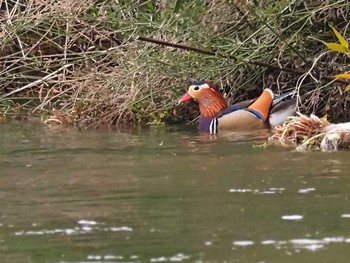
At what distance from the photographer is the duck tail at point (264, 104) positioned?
11.1 metres

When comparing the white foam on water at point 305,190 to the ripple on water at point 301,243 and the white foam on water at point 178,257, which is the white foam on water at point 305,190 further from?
the white foam on water at point 178,257

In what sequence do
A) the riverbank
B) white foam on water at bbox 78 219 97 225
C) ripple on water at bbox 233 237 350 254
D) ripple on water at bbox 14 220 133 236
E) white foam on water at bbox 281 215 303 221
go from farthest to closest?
the riverbank < white foam on water at bbox 78 219 97 225 < white foam on water at bbox 281 215 303 221 < ripple on water at bbox 14 220 133 236 < ripple on water at bbox 233 237 350 254

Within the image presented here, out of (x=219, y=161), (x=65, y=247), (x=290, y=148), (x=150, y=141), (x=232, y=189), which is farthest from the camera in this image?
(x=150, y=141)

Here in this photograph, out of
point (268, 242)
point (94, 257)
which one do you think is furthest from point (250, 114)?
point (94, 257)

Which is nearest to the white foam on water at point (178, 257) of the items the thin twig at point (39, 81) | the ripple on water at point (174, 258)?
the ripple on water at point (174, 258)

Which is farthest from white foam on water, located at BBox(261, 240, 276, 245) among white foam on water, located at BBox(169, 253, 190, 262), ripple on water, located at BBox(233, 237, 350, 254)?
white foam on water, located at BBox(169, 253, 190, 262)

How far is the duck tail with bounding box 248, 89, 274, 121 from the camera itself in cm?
1112

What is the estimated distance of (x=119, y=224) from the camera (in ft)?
18.2

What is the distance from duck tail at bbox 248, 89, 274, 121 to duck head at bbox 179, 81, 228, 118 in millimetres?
491

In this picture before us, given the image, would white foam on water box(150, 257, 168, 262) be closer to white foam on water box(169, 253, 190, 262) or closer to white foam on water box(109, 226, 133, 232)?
white foam on water box(169, 253, 190, 262)

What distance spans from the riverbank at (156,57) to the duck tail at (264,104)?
289 mm

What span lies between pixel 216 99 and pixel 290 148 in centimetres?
300

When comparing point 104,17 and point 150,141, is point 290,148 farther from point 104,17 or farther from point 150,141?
point 104,17

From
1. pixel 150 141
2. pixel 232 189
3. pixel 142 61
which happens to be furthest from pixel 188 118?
pixel 232 189
